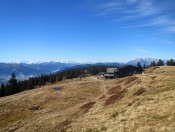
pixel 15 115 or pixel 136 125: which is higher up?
pixel 136 125

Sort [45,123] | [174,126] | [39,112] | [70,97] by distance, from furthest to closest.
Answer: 1. [70,97]
2. [39,112]
3. [45,123]
4. [174,126]

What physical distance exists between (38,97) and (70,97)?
15694mm

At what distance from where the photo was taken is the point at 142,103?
118 ft

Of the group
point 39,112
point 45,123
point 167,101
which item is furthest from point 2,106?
point 167,101

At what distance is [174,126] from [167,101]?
9100 mm

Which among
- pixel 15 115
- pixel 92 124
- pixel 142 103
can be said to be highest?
pixel 142 103

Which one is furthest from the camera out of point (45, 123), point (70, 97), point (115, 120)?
point (70, 97)

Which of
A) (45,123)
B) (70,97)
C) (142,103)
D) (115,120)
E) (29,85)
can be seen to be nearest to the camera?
(115,120)

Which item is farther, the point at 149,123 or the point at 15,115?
the point at 15,115

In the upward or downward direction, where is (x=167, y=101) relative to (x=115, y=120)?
upward

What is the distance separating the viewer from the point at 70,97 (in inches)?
2958

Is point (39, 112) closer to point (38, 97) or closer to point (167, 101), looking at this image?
point (38, 97)

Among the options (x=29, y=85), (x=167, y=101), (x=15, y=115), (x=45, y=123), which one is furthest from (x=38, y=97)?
(x=29, y=85)

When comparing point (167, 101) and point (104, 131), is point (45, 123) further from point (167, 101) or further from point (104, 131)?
point (167, 101)
